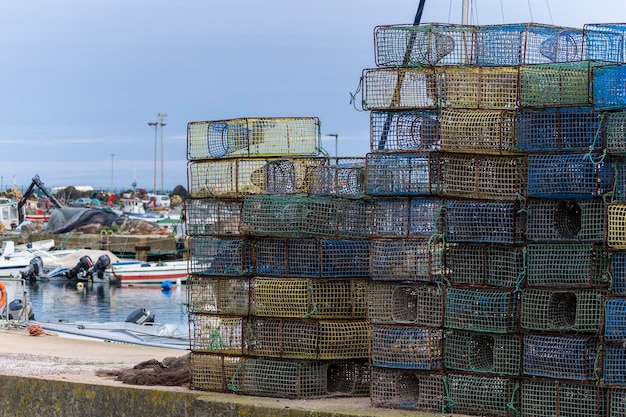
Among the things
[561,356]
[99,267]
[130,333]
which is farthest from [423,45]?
[99,267]

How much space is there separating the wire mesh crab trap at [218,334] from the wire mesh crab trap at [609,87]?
4028mm

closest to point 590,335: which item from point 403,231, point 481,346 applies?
point 481,346

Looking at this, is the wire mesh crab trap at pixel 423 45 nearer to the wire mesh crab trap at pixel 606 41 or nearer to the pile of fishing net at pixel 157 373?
the wire mesh crab trap at pixel 606 41

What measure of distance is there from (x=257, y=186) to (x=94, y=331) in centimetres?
1138

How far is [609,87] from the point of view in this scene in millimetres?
9273

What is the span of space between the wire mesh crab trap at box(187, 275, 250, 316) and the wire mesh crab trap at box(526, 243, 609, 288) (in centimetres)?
288

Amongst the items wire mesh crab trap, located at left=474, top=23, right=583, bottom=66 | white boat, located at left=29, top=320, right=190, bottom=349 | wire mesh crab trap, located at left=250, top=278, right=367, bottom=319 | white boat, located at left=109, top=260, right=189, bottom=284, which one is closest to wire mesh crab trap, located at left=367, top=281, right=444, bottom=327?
wire mesh crab trap, located at left=250, top=278, right=367, bottom=319

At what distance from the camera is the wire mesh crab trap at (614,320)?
30.1 feet

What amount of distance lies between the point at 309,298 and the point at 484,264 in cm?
177

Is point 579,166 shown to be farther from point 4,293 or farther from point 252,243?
point 4,293

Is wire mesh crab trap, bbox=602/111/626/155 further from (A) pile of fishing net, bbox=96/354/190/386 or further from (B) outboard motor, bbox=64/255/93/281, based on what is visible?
(B) outboard motor, bbox=64/255/93/281

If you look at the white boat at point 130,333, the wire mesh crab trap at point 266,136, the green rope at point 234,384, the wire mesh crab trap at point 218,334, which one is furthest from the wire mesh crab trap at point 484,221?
the white boat at point 130,333

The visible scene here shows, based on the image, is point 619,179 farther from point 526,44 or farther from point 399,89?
point 399,89

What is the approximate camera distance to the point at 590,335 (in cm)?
937
